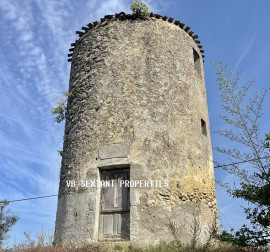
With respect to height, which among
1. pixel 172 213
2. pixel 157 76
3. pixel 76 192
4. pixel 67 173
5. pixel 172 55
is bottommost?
pixel 172 213

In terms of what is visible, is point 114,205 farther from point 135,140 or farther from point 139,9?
point 139,9

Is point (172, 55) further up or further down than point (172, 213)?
further up

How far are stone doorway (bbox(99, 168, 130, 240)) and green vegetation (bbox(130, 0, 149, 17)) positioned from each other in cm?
433

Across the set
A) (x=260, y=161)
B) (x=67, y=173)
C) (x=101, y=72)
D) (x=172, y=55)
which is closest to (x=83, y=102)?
(x=101, y=72)

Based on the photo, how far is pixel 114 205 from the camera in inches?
279

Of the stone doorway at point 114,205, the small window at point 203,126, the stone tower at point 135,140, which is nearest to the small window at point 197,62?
the stone tower at point 135,140

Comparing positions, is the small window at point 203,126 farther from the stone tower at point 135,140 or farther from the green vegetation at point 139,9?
the green vegetation at point 139,9

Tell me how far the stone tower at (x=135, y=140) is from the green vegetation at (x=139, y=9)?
0.18 metres

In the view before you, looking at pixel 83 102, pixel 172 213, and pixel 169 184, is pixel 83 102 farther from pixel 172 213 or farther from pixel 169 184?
pixel 172 213

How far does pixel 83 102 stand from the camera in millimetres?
8141

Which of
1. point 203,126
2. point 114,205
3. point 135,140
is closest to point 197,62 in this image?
point 203,126

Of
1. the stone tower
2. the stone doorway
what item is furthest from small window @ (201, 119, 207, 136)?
the stone doorway

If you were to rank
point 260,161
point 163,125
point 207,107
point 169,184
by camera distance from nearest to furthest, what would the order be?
point 260,161 < point 169,184 < point 163,125 < point 207,107

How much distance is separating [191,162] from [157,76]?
2.32 m
